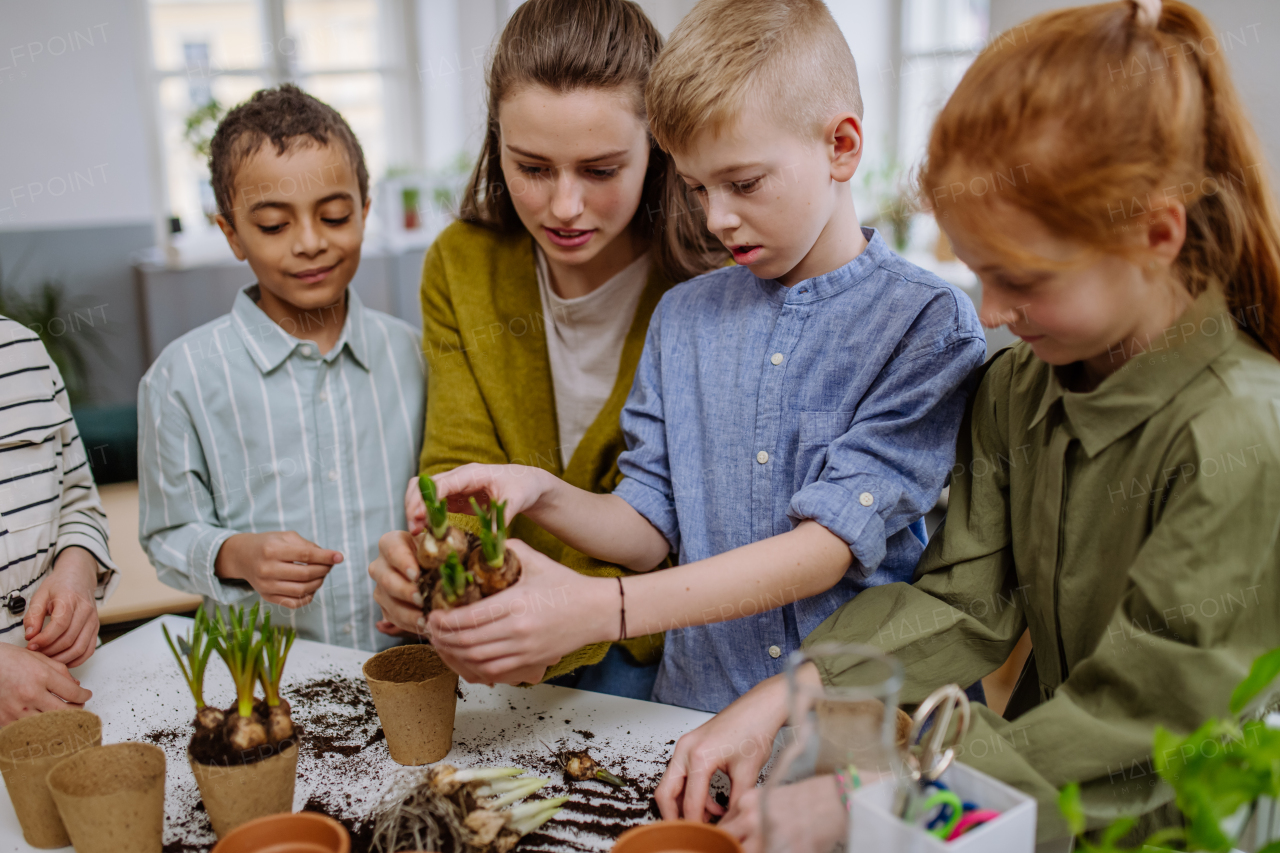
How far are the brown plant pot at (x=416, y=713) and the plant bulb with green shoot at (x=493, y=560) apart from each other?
6.7 inches

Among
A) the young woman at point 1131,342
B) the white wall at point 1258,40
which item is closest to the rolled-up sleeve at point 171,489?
the young woman at point 1131,342

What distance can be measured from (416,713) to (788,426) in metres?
0.59

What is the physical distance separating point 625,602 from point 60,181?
4.44m

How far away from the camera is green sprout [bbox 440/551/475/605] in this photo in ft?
3.17

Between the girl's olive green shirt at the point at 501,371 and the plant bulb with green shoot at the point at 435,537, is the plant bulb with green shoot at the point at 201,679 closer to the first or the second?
the plant bulb with green shoot at the point at 435,537

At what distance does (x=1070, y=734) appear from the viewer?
859 millimetres

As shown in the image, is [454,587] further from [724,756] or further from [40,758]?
[40,758]

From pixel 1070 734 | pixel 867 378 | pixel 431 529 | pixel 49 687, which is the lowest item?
pixel 49 687

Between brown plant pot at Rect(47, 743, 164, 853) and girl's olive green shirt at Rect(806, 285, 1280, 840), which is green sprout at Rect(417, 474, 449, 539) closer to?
brown plant pot at Rect(47, 743, 164, 853)

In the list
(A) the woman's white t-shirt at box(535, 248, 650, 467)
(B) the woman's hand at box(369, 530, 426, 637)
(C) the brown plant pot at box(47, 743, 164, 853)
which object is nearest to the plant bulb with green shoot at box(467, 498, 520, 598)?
(B) the woman's hand at box(369, 530, 426, 637)

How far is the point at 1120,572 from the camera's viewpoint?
0.98 metres

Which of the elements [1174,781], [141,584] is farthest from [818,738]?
[141,584]

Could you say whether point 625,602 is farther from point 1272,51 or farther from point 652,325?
point 1272,51

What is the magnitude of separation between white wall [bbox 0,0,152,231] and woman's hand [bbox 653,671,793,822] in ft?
14.6
